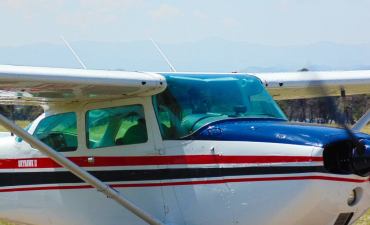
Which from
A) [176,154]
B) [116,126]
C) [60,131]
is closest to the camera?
[176,154]

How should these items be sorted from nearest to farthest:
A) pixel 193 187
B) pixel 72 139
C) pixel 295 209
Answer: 1. pixel 295 209
2. pixel 193 187
3. pixel 72 139

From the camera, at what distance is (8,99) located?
27.8 ft

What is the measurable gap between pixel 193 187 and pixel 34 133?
241cm

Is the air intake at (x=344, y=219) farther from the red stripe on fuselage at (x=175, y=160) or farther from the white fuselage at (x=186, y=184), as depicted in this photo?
the red stripe on fuselage at (x=175, y=160)

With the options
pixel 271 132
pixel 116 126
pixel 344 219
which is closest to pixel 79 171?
pixel 116 126

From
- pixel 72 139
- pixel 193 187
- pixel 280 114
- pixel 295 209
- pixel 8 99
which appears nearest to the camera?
pixel 295 209

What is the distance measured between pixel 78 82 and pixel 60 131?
133cm

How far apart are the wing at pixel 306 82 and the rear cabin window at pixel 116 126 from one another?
5.37 feet

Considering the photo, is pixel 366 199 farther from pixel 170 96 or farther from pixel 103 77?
pixel 103 77

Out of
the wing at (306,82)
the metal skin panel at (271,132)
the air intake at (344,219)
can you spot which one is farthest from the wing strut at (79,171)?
the wing at (306,82)

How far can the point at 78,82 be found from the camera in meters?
6.91

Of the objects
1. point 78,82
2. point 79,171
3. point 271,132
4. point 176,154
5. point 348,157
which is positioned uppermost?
point 78,82

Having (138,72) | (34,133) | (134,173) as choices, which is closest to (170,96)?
(138,72)

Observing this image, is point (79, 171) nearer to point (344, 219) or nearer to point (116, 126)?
point (116, 126)
